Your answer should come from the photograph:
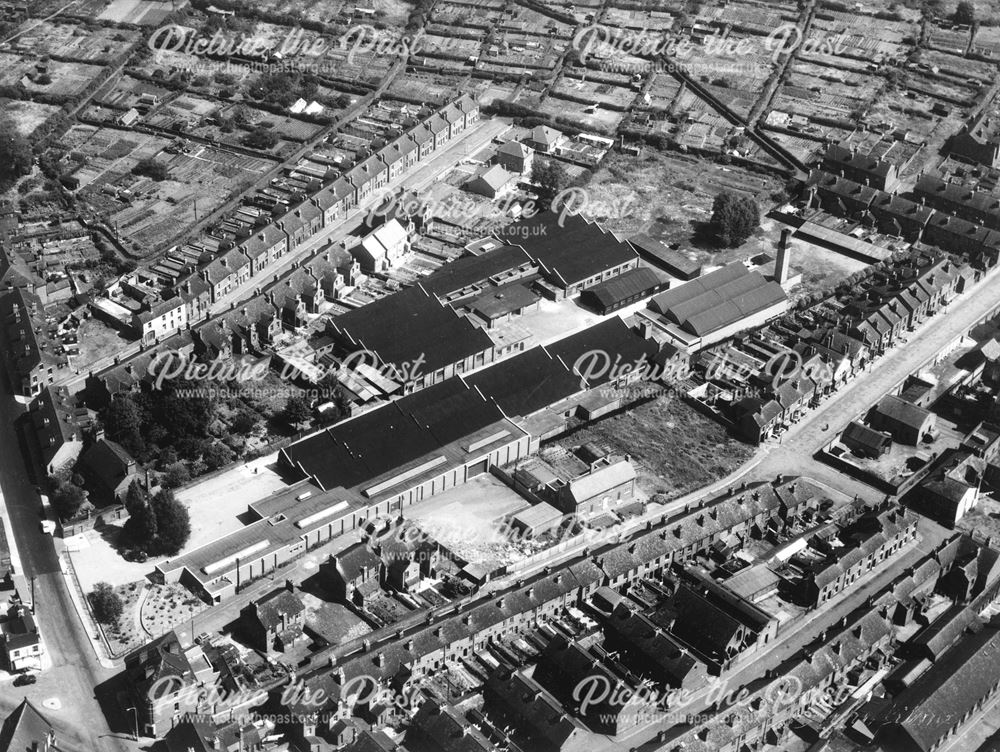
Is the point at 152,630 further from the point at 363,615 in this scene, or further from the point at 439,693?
the point at 439,693

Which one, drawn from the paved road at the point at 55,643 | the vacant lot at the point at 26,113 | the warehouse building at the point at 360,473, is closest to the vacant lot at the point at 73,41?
the vacant lot at the point at 26,113

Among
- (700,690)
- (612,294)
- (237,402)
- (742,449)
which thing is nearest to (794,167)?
(612,294)

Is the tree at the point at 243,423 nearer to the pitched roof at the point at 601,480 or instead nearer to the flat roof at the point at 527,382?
the flat roof at the point at 527,382

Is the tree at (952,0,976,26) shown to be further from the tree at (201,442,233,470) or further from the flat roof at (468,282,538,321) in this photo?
the tree at (201,442,233,470)

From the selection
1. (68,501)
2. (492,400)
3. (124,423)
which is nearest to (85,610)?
(68,501)

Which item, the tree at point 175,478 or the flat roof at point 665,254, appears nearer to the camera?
the tree at point 175,478

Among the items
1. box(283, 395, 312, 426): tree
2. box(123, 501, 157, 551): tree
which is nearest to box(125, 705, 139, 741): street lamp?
box(123, 501, 157, 551): tree
